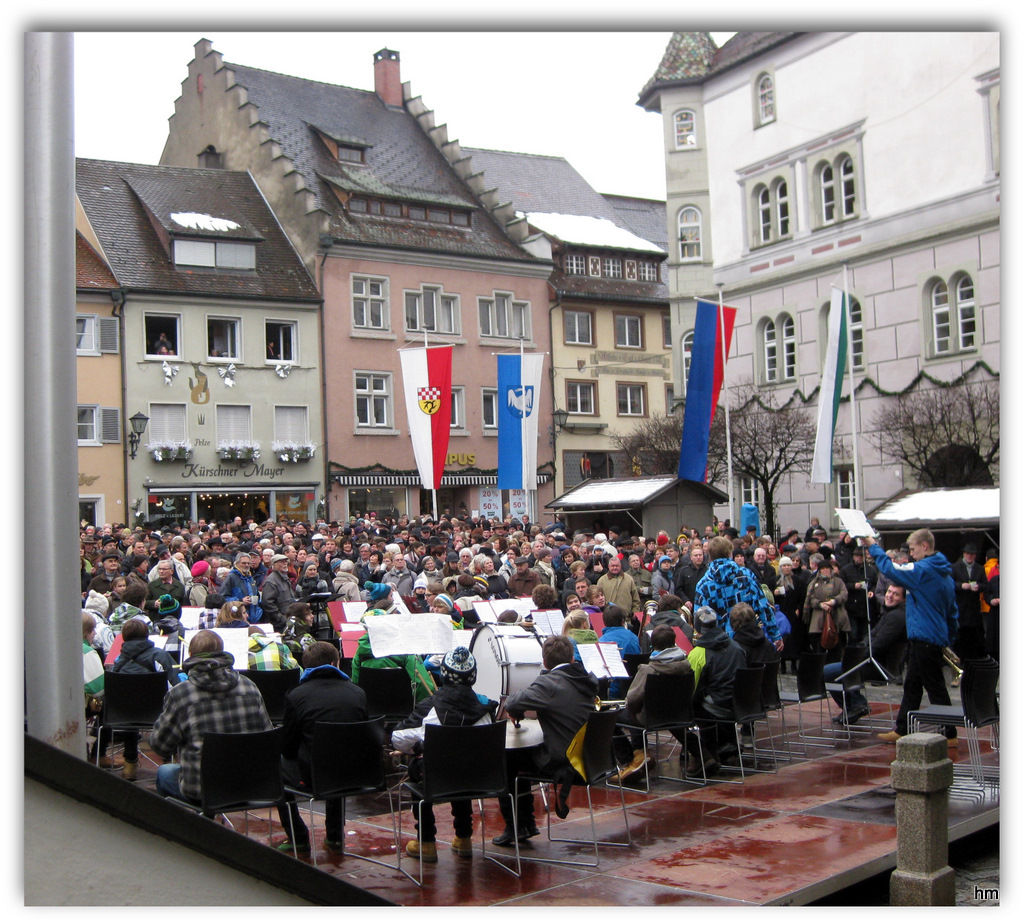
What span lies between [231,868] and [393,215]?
119ft

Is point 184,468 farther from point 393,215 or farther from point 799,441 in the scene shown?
point 799,441

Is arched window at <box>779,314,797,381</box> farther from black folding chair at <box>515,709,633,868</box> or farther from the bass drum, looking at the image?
black folding chair at <box>515,709,633,868</box>

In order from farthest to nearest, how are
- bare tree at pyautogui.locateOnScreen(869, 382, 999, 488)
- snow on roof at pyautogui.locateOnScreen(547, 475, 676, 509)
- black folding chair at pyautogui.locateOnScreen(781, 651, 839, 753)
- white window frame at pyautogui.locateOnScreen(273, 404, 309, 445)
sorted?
white window frame at pyautogui.locateOnScreen(273, 404, 309, 445) → snow on roof at pyautogui.locateOnScreen(547, 475, 676, 509) → bare tree at pyautogui.locateOnScreen(869, 382, 999, 488) → black folding chair at pyautogui.locateOnScreen(781, 651, 839, 753)

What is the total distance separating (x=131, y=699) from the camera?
9492 millimetres

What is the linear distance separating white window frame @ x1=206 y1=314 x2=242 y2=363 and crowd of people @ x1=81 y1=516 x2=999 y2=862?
1442 cm

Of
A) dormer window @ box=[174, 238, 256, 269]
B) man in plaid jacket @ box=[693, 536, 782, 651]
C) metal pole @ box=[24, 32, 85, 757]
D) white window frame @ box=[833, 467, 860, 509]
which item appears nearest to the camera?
metal pole @ box=[24, 32, 85, 757]

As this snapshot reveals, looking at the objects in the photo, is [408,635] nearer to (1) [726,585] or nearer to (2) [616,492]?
(1) [726,585]

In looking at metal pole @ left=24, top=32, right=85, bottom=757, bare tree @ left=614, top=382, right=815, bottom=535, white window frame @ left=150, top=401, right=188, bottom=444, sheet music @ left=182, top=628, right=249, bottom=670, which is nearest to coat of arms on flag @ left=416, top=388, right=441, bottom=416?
bare tree @ left=614, top=382, right=815, bottom=535

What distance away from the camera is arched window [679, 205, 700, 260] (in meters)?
38.2

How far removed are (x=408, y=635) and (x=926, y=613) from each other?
14.6 feet

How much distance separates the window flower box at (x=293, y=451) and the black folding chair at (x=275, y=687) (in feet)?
85.2

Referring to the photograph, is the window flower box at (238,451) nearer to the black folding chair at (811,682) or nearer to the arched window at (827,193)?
the arched window at (827,193)

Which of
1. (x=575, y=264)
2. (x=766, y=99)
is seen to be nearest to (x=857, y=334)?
(x=766, y=99)

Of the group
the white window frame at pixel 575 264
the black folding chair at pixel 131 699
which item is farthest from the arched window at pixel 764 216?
the black folding chair at pixel 131 699
